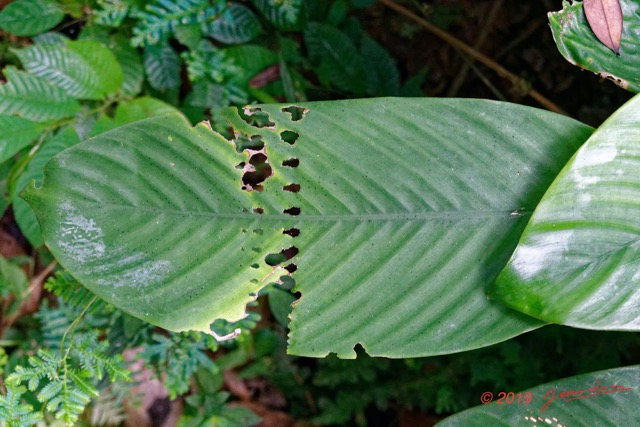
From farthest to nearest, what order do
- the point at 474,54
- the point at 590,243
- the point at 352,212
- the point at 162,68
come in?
1. the point at 474,54
2. the point at 162,68
3. the point at 352,212
4. the point at 590,243

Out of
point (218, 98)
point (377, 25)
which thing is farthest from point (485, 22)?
point (218, 98)

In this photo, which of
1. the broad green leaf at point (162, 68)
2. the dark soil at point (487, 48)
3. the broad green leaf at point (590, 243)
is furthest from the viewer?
the dark soil at point (487, 48)

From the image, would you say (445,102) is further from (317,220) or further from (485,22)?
(485,22)

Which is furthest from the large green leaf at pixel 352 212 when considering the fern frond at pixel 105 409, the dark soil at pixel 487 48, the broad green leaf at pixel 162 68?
the dark soil at pixel 487 48

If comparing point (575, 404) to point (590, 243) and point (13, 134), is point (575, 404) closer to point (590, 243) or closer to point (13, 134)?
point (590, 243)

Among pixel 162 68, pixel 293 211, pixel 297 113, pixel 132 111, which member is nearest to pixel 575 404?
pixel 293 211

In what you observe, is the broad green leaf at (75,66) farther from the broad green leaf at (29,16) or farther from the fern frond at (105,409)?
the fern frond at (105,409)

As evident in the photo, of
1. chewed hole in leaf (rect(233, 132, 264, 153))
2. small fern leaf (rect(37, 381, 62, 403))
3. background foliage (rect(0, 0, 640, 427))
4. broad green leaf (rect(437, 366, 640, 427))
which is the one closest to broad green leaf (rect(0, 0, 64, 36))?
background foliage (rect(0, 0, 640, 427))
